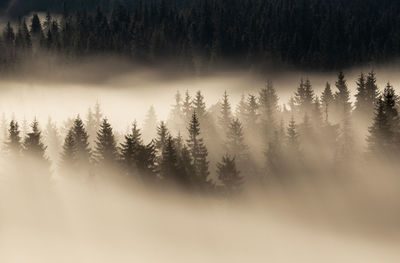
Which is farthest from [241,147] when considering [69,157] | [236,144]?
[69,157]

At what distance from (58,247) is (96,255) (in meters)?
3.94

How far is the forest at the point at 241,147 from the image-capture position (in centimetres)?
7250

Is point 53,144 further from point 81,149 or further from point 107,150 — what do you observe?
point 107,150

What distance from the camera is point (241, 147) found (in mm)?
92250

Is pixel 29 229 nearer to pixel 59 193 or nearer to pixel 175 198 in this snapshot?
pixel 59 193

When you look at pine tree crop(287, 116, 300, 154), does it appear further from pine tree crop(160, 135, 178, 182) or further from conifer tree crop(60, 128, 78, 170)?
conifer tree crop(60, 128, 78, 170)

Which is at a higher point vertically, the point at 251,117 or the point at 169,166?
the point at 251,117

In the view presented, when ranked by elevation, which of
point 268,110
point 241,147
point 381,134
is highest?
point 268,110

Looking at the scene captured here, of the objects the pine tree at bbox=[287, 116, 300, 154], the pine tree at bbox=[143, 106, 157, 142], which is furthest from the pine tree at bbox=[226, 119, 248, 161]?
the pine tree at bbox=[143, 106, 157, 142]

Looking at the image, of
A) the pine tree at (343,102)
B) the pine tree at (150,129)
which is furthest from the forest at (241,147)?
the pine tree at (150,129)

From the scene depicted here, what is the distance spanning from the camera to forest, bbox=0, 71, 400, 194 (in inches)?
2854

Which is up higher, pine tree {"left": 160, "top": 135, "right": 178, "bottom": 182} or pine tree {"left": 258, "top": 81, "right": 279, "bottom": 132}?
pine tree {"left": 258, "top": 81, "right": 279, "bottom": 132}

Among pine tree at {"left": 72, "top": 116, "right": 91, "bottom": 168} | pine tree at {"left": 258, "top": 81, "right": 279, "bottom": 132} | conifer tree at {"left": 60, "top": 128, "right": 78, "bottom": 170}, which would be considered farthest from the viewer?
pine tree at {"left": 258, "top": 81, "right": 279, "bottom": 132}

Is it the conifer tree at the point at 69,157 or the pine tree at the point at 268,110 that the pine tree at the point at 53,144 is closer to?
the conifer tree at the point at 69,157
